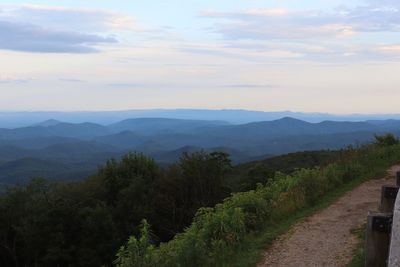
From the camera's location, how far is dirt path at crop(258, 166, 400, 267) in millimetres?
6762

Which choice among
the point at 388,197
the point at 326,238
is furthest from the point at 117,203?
the point at 388,197

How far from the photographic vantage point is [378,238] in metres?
4.27

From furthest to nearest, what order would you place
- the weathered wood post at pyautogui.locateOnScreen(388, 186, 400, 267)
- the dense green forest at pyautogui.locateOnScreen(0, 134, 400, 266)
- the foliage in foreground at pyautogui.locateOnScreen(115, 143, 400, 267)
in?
the dense green forest at pyautogui.locateOnScreen(0, 134, 400, 266) → the foliage in foreground at pyautogui.locateOnScreen(115, 143, 400, 267) → the weathered wood post at pyautogui.locateOnScreen(388, 186, 400, 267)

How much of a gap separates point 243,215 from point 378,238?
4.78 meters

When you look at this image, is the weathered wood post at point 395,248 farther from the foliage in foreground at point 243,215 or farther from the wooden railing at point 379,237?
the foliage in foreground at point 243,215

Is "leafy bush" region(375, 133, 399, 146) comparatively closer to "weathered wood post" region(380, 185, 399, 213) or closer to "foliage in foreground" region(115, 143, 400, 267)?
"foliage in foreground" region(115, 143, 400, 267)

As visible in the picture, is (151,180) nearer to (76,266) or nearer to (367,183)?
(76,266)

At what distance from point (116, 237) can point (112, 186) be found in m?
7.25

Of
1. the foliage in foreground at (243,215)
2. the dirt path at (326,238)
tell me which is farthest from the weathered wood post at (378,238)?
the foliage in foreground at (243,215)

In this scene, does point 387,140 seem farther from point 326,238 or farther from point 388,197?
point 388,197

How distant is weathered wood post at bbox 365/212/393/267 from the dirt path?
1.99 m

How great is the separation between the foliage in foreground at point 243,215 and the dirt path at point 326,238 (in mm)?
697

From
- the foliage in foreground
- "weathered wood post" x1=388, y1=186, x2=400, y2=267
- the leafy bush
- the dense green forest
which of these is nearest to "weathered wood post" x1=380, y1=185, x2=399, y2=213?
"weathered wood post" x1=388, y1=186, x2=400, y2=267

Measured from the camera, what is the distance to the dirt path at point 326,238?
676cm
